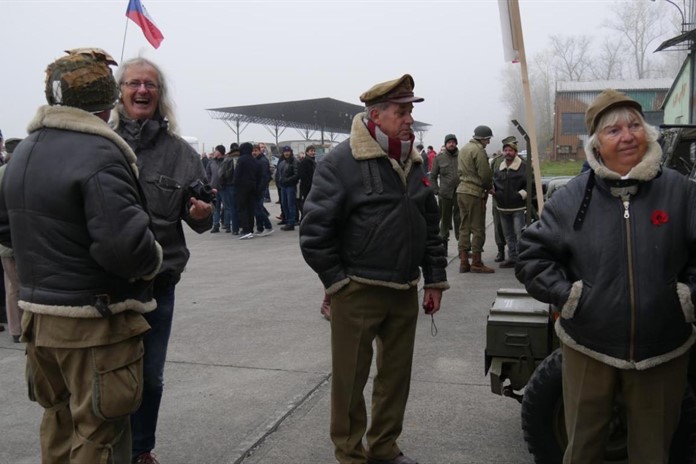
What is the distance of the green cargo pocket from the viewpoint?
2.45 m

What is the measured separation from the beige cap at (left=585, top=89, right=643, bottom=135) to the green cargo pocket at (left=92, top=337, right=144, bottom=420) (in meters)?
1.99

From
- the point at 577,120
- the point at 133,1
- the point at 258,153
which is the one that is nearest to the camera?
the point at 133,1

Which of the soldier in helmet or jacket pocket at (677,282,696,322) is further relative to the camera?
the soldier in helmet

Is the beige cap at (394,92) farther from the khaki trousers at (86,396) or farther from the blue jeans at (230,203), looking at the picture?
the blue jeans at (230,203)

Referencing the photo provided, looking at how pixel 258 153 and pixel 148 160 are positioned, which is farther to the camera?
pixel 258 153

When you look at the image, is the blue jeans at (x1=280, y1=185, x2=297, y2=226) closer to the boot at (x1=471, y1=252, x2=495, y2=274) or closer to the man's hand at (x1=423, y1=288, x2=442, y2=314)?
the boot at (x1=471, y1=252, x2=495, y2=274)

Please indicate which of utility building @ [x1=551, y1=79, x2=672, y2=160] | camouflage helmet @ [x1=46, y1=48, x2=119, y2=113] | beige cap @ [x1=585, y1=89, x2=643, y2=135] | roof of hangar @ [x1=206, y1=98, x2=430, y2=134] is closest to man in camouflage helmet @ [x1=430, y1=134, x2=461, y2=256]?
beige cap @ [x1=585, y1=89, x2=643, y2=135]

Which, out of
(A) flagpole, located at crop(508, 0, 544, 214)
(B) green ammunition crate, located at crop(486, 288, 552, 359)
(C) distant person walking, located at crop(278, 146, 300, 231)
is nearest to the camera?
(B) green ammunition crate, located at crop(486, 288, 552, 359)

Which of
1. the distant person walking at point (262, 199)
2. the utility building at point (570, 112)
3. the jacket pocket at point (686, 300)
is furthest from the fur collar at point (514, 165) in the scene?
the utility building at point (570, 112)

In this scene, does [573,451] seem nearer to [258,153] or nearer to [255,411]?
[255,411]

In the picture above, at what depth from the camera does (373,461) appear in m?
3.42

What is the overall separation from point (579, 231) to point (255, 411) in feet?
8.35

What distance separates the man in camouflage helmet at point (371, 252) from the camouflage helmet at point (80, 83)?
1054 mm

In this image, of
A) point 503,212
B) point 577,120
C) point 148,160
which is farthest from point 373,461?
point 577,120
